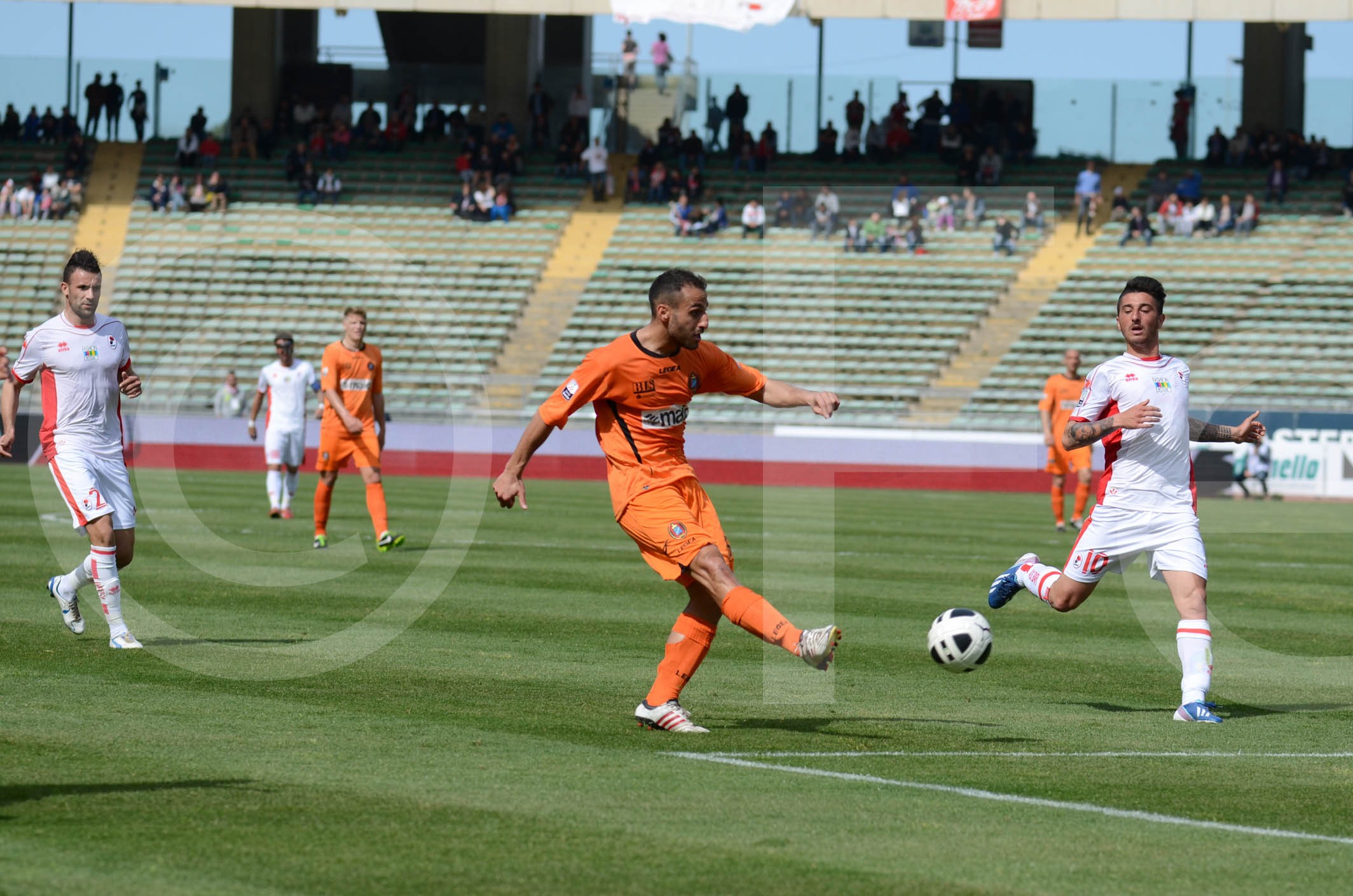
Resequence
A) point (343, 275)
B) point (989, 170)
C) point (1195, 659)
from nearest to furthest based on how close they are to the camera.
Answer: point (1195, 659)
point (343, 275)
point (989, 170)

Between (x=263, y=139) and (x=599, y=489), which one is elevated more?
(x=263, y=139)

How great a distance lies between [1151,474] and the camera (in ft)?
31.0

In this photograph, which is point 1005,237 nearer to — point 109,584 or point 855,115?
point 855,115

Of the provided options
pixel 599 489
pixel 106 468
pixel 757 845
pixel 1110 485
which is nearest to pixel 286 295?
pixel 599 489

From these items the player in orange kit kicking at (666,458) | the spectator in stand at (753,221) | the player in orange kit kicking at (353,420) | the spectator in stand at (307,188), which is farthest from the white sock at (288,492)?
the spectator in stand at (307,188)

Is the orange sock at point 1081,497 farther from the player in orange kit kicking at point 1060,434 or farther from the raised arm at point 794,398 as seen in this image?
the raised arm at point 794,398

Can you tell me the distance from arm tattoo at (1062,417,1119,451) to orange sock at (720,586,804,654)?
211cm

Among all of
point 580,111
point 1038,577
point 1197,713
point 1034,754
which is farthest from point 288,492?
point 580,111

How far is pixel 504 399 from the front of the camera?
38.8 m

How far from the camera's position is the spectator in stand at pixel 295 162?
46625 mm

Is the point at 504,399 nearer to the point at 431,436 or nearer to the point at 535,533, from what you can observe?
the point at 431,436

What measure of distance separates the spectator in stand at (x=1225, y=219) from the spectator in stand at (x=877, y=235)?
7.94 m

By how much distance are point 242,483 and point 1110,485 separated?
77.5 feet

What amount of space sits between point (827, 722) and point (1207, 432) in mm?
2961
